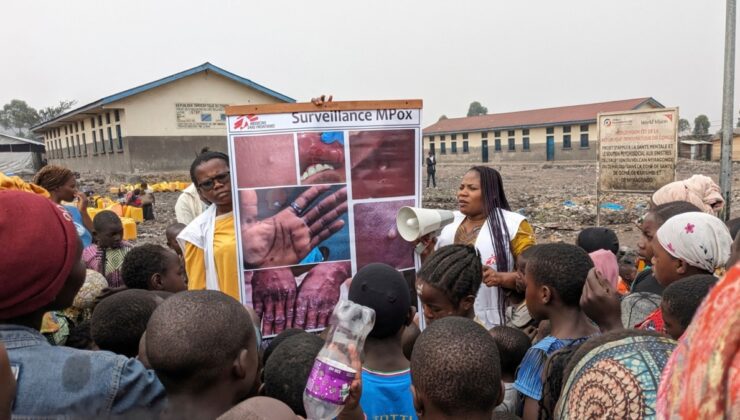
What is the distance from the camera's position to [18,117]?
79.8 meters

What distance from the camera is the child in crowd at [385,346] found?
2084 mm

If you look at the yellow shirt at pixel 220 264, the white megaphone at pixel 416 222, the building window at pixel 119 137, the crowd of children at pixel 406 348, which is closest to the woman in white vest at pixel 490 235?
the white megaphone at pixel 416 222

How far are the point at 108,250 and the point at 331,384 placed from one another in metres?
3.18

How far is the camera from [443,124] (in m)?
55.2

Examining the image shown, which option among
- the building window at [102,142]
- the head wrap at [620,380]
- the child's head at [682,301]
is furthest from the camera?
the building window at [102,142]

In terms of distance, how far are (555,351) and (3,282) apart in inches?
76.4

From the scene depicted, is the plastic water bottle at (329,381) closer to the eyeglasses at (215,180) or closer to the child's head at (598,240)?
the eyeglasses at (215,180)

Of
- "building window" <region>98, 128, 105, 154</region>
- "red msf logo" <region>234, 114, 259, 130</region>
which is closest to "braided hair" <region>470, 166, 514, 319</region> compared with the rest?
"red msf logo" <region>234, 114, 259, 130</region>

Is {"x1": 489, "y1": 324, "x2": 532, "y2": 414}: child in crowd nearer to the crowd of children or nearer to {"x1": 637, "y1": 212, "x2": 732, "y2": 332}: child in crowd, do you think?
the crowd of children

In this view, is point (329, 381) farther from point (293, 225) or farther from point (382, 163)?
point (382, 163)

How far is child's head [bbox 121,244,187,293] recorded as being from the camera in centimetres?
306

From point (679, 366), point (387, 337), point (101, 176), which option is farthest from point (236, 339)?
point (101, 176)

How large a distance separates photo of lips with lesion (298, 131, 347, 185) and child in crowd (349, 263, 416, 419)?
96cm

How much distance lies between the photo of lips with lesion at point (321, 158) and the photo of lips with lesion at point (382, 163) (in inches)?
3.2
